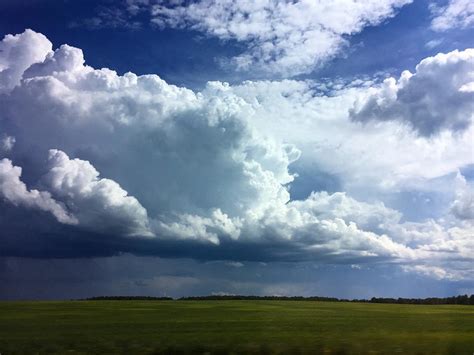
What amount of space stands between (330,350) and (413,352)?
542 cm

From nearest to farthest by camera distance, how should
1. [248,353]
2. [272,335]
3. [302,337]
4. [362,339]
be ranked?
[248,353] → [362,339] → [302,337] → [272,335]

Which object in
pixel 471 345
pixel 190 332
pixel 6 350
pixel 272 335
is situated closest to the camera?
pixel 6 350

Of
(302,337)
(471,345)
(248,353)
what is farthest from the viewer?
(302,337)

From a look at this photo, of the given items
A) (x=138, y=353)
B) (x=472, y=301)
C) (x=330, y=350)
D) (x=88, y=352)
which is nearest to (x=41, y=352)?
(x=88, y=352)

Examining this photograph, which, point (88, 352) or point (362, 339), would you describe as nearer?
point (88, 352)

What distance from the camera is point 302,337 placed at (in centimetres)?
4638

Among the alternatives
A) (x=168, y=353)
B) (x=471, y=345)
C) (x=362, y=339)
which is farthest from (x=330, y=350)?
(x=471, y=345)

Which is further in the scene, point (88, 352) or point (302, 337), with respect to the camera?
point (302, 337)

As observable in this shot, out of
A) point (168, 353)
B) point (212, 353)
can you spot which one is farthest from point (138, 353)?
point (212, 353)

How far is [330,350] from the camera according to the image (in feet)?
105

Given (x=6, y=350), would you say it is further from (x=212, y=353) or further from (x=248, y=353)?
(x=248, y=353)

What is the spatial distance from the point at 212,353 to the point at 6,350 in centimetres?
1364

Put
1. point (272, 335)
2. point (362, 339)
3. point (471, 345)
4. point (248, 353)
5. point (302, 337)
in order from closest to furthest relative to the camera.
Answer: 1. point (248, 353)
2. point (471, 345)
3. point (362, 339)
4. point (302, 337)
5. point (272, 335)

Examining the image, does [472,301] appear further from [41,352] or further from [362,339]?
[41,352]
